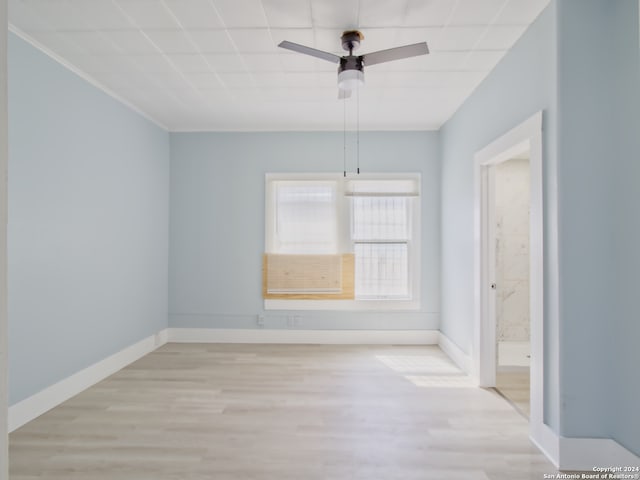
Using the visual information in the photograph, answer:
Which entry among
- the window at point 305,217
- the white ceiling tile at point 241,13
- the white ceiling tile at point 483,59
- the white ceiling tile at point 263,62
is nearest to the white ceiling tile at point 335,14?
the white ceiling tile at point 241,13

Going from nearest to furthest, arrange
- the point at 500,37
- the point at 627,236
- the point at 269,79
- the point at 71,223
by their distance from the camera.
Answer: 1. the point at 627,236
2. the point at 500,37
3. the point at 71,223
4. the point at 269,79

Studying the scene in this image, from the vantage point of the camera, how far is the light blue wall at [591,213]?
2.16m

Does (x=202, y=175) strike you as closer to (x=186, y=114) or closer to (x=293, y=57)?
(x=186, y=114)

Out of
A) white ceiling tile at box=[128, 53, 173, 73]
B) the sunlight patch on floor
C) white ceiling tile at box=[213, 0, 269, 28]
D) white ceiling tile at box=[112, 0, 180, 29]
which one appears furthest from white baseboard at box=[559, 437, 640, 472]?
white ceiling tile at box=[128, 53, 173, 73]

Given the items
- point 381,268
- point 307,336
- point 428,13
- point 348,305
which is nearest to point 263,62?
point 428,13

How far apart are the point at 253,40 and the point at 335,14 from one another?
26.2 inches

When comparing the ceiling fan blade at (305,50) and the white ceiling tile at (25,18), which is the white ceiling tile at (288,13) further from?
the white ceiling tile at (25,18)

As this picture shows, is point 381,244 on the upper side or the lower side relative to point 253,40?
lower

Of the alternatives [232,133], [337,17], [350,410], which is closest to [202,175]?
[232,133]

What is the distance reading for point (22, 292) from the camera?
2.69 meters

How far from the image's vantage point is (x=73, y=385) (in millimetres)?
3236

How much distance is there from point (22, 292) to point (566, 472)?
3593mm

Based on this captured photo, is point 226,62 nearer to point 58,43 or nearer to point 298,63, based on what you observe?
point 298,63

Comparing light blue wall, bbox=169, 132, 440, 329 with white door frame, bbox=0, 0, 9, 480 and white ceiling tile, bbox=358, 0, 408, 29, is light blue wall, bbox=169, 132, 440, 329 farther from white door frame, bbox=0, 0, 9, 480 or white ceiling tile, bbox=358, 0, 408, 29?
white door frame, bbox=0, 0, 9, 480
